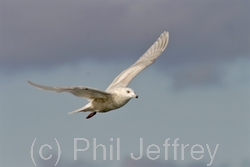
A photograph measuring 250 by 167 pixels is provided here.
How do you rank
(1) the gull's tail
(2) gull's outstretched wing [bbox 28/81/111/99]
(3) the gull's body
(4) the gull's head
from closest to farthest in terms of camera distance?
(2) gull's outstretched wing [bbox 28/81/111/99] < (3) the gull's body < (4) the gull's head < (1) the gull's tail

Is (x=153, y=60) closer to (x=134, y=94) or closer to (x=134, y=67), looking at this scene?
(x=134, y=67)

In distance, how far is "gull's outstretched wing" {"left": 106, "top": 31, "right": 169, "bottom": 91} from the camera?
25.5 metres

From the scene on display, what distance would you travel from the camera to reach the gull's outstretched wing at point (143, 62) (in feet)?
83.8

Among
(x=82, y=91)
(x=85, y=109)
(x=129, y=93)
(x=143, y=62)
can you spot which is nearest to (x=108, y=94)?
(x=129, y=93)

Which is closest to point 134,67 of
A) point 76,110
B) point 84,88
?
point 76,110

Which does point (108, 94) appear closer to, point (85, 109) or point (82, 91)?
point (82, 91)

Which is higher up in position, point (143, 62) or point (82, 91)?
point (143, 62)

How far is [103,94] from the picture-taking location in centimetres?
2158

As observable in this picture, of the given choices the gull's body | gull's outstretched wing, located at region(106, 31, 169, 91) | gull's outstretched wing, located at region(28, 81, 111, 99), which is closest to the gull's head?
the gull's body

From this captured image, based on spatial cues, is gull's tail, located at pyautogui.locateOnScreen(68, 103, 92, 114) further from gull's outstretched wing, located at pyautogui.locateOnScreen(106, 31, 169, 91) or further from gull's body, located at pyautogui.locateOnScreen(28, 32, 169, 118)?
gull's outstretched wing, located at pyautogui.locateOnScreen(106, 31, 169, 91)

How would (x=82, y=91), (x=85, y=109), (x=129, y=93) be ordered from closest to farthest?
(x=82, y=91), (x=129, y=93), (x=85, y=109)

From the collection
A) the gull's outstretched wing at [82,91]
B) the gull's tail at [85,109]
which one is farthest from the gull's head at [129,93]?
the gull's tail at [85,109]

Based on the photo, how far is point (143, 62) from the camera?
89.2ft

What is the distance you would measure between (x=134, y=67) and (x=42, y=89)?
7.67 meters
